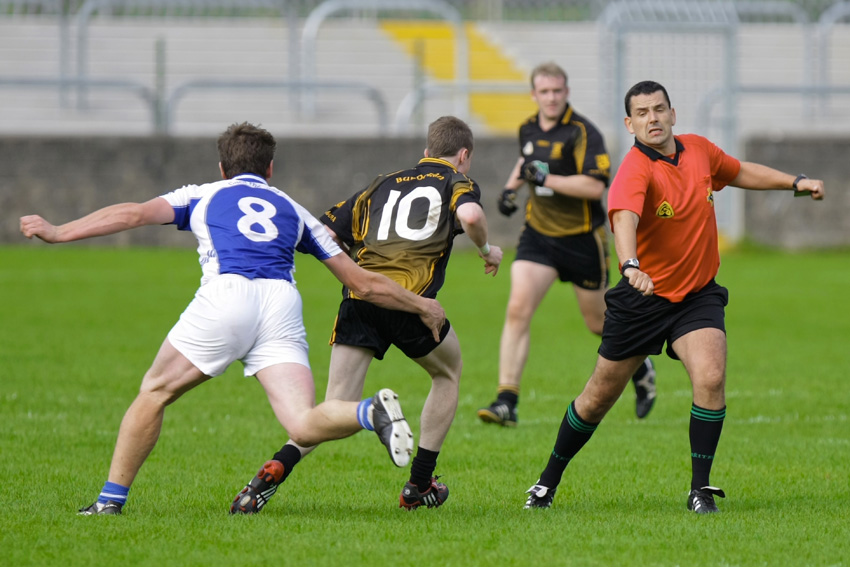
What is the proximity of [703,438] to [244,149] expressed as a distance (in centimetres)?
260

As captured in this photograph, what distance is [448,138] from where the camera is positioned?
6480mm

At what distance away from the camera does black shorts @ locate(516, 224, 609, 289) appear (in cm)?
955

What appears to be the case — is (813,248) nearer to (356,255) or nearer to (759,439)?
(759,439)

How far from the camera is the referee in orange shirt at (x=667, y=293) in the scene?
20.3 feet

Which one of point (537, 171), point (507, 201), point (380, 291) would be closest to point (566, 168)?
point (507, 201)

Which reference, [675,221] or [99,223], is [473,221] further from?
[99,223]

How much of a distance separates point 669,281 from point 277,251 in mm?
1929

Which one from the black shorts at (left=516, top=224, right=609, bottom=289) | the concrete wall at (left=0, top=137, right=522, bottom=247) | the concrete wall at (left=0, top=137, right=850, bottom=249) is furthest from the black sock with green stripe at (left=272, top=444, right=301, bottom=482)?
the concrete wall at (left=0, top=137, right=522, bottom=247)

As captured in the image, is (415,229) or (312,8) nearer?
(415,229)

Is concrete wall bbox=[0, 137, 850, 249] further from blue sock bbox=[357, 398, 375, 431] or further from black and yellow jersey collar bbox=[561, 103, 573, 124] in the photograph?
blue sock bbox=[357, 398, 375, 431]

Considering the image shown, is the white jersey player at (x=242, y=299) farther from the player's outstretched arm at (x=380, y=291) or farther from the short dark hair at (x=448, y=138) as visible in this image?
the short dark hair at (x=448, y=138)

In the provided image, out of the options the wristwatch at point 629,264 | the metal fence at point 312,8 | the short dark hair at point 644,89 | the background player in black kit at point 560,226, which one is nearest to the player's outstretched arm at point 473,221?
the wristwatch at point 629,264

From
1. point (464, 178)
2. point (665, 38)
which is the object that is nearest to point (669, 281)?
point (464, 178)

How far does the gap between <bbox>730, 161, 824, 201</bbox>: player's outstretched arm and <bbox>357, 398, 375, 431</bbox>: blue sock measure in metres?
2.42
